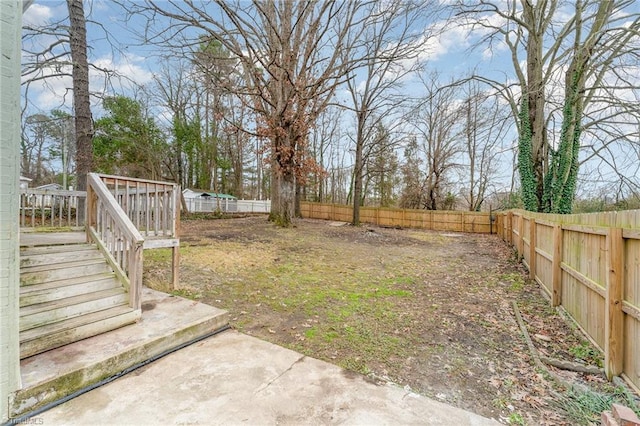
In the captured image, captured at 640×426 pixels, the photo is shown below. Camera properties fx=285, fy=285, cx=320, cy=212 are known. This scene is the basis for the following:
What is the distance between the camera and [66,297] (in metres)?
2.84

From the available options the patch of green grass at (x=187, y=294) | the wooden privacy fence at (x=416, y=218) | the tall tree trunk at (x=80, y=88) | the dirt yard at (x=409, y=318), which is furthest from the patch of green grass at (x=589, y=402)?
the wooden privacy fence at (x=416, y=218)

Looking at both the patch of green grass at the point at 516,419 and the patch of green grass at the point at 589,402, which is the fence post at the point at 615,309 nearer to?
the patch of green grass at the point at 589,402

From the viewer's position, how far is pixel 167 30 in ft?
26.0

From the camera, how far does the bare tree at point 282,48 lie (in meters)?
8.12

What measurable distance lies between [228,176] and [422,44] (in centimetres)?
2149

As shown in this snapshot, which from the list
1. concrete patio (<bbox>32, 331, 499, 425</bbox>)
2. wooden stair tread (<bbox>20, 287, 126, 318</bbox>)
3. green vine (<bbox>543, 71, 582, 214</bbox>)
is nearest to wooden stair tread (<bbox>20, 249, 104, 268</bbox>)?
wooden stair tread (<bbox>20, 287, 126, 318</bbox>)

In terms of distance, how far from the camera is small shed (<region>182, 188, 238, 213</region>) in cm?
2341

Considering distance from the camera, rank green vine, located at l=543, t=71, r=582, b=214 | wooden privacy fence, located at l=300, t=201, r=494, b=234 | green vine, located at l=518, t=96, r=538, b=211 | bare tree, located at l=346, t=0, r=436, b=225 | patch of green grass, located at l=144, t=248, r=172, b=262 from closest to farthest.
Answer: patch of green grass, located at l=144, t=248, r=172, b=262
bare tree, located at l=346, t=0, r=436, b=225
green vine, located at l=543, t=71, r=582, b=214
green vine, located at l=518, t=96, r=538, b=211
wooden privacy fence, located at l=300, t=201, r=494, b=234

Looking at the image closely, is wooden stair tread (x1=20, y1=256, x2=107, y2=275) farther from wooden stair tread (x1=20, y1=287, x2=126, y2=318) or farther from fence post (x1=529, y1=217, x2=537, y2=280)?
fence post (x1=529, y1=217, x2=537, y2=280)

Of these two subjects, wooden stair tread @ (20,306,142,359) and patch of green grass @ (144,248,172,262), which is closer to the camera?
wooden stair tread @ (20,306,142,359)

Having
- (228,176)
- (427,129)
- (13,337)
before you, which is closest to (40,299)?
(13,337)

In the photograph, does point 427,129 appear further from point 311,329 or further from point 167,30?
point 311,329

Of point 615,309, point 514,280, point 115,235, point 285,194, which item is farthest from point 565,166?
point 115,235

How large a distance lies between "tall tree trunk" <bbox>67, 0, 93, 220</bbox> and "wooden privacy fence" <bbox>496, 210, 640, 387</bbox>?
9.50 meters
